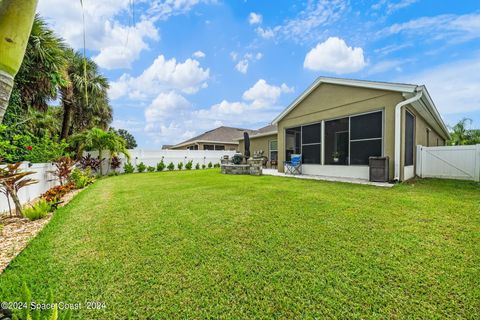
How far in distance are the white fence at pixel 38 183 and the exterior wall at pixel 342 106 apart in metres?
10.3

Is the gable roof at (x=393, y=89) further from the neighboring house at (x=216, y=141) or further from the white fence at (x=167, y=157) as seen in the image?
the neighboring house at (x=216, y=141)

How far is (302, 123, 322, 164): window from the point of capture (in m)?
10.5

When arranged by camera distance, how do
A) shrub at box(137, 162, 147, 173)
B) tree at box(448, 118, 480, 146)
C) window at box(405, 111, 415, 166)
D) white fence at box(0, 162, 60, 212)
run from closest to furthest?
white fence at box(0, 162, 60, 212), window at box(405, 111, 415, 166), shrub at box(137, 162, 147, 173), tree at box(448, 118, 480, 146)

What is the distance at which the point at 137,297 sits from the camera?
2.10 metres

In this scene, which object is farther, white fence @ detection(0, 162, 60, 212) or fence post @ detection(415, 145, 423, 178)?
fence post @ detection(415, 145, 423, 178)

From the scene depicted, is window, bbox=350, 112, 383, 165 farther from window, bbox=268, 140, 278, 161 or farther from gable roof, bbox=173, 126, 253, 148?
gable roof, bbox=173, 126, 253, 148

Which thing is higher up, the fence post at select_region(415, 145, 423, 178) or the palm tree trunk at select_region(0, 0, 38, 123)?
the palm tree trunk at select_region(0, 0, 38, 123)

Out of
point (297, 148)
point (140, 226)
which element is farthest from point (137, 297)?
point (297, 148)

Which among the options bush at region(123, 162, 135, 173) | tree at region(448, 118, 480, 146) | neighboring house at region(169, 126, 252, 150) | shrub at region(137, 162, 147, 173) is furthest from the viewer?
neighboring house at region(169, 126, 252, 150)

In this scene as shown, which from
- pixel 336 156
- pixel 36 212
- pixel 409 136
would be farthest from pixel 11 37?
pixel 409 136

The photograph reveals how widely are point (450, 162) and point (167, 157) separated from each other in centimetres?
1702

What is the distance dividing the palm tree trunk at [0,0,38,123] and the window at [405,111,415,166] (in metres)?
10.3

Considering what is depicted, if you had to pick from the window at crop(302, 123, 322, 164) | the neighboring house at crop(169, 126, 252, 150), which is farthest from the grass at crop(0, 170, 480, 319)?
the neighboring house at crop(169, 126, 252, 150)

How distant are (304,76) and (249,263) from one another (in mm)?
14297
